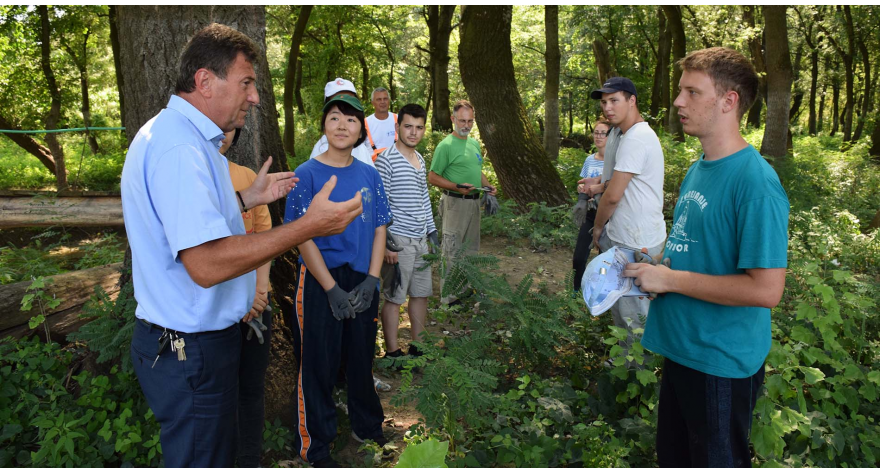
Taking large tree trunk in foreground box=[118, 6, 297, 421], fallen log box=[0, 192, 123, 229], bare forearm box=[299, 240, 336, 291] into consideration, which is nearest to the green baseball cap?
large tree trunk in foreground box=[118, 6, 297, 421]

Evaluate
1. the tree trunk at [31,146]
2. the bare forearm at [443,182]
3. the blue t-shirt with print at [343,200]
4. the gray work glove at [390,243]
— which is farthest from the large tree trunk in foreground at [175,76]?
the tree trunk at [31,146]

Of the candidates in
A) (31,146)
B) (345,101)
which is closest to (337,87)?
(345,101)

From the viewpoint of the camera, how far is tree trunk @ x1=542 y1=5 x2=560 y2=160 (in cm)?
1303

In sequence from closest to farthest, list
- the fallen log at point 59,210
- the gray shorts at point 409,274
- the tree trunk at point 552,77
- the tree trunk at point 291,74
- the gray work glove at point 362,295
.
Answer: the gray work glove at point 362,295
the gray shorts at point 409,274
the fallen log at point 59,210
the tree trunk at point 552,77
the tree trunk at point 291,74

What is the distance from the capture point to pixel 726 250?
7.47 feet

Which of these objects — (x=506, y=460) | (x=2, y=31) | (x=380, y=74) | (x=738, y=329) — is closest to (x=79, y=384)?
(x=506, y=460)

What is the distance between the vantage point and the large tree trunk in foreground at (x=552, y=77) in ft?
42.8

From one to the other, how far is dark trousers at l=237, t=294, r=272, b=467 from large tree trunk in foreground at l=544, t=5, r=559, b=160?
10.6m

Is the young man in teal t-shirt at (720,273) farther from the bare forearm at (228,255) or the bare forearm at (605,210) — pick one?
the bare forearm at (605,210)

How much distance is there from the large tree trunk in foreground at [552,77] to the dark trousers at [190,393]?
11.3 meters

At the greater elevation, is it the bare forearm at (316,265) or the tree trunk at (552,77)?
the tree trunk at (552,77)

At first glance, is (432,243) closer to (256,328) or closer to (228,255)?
(256,328)

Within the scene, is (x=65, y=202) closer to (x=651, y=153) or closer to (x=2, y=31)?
(x=651, y=153)

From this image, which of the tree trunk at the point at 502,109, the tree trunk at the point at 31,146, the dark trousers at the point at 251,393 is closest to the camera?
the dark trousers at the point at 251,393
